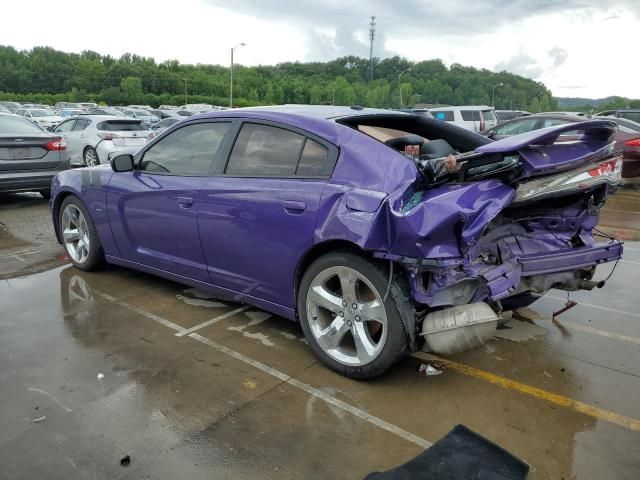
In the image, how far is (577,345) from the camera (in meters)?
3.82

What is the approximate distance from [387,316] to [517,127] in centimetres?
1147

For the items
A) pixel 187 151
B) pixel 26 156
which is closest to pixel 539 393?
pixel 187 151

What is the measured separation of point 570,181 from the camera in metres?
3.11

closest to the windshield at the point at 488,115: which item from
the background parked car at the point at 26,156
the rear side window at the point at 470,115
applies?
the rear side window at the point at 470,115

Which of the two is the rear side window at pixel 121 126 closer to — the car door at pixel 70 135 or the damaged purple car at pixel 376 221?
the car door at pixel 70 135

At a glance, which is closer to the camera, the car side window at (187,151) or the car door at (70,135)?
the car side window at (187,151)

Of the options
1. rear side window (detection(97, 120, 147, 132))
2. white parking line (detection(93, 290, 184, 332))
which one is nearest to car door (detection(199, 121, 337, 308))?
white parking line (detection(93, 290, 184, 332))

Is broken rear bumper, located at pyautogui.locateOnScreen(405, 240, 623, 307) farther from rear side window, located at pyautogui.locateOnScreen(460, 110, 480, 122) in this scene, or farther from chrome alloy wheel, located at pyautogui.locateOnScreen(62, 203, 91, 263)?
rear side window, located at pyautogui.locateOnScreen(460, 110, 480, 122)

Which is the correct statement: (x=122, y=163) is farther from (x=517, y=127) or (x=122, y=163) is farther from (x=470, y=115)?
(x=470, y=115)

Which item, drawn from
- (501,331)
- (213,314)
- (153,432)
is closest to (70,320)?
(213,314)

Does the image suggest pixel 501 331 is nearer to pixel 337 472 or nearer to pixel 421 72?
pixel 337 472

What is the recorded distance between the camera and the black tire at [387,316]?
3.02 m

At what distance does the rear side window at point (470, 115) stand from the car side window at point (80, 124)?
13639 millimetres

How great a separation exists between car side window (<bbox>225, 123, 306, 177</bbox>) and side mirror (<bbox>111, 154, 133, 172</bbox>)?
1.17m
